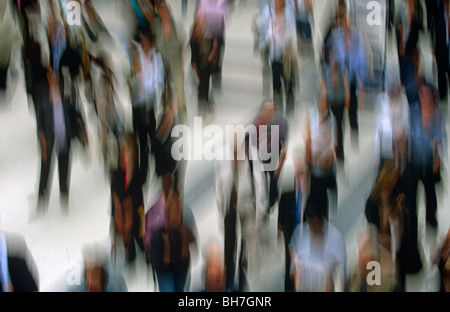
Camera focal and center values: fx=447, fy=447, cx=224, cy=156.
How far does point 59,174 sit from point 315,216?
25.7 inches

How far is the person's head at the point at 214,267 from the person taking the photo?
1119 millimetres

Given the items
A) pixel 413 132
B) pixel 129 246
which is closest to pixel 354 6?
pixel 413 132

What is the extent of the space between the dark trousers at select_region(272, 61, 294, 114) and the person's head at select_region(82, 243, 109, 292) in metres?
0.57

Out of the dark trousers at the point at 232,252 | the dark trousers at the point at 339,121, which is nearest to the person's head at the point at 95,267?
the dark trousers at the point at 232,252

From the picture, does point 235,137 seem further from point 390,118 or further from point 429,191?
point 429,191

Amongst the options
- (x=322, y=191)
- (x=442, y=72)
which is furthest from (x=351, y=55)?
(x=322, y=191)

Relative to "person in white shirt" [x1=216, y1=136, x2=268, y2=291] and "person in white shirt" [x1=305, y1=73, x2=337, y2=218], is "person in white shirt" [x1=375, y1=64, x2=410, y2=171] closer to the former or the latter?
"person in white shirt" [x1=305, y1=73, x2=337, y2=218]

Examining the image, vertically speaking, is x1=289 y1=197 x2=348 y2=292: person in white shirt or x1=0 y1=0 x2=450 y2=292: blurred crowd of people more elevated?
x1=0 y1=0 x2=450 y2=292: blurred crowd of people

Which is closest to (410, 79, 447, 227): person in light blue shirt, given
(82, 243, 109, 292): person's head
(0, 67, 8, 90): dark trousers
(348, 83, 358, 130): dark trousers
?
(348, 83, 358, 130): dark trousers

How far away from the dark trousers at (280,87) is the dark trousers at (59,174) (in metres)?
0.54

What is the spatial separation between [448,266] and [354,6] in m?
0.72

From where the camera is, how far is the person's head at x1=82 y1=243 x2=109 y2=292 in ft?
3.63

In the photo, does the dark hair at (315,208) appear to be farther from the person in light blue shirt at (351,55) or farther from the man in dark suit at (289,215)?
the person in light blue shirt at (351,55)

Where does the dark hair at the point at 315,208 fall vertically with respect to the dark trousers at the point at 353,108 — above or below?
below
